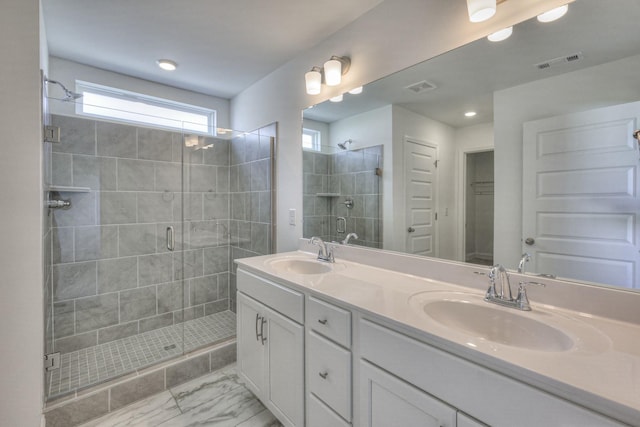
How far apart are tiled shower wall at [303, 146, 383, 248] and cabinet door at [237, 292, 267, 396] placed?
72cm

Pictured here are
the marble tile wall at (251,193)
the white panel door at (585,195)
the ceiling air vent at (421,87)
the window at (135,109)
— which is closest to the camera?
the white panel door at (585,195)

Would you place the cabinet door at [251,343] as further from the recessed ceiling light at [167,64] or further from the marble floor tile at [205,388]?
the recessed ceiling light at [167,64]

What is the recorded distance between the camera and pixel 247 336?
5.81 feet

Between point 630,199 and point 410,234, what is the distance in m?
0.85

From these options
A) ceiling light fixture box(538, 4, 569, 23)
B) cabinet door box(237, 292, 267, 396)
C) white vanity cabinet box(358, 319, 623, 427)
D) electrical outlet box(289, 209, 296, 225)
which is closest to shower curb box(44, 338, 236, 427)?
cabinet door box(237, 292, 267, 396)

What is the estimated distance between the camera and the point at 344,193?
202cm

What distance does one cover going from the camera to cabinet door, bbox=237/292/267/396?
63.9 inches

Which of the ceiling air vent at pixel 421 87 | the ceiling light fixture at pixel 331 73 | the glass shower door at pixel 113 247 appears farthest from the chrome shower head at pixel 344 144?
the glass shower door at pixel 113 247

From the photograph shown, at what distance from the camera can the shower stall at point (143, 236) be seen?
2.15 metres

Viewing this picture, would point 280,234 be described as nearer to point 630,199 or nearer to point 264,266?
point 264,266

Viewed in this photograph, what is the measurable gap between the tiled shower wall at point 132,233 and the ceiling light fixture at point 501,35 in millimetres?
2424

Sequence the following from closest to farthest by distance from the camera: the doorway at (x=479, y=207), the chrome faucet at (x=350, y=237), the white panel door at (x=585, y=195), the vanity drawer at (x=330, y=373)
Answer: the white panel door at (x=585, y=195), the vanity drawer at (x=330, y=373), the doorway at (x=479, y=207), the chrome faucet at (x=350, y=237)

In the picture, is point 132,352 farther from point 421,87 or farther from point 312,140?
point 421,87

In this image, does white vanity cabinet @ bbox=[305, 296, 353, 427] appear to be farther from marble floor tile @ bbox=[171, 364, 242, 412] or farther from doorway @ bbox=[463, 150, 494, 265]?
marble floor tile @ bbox=[171, 364, 242, 412]
